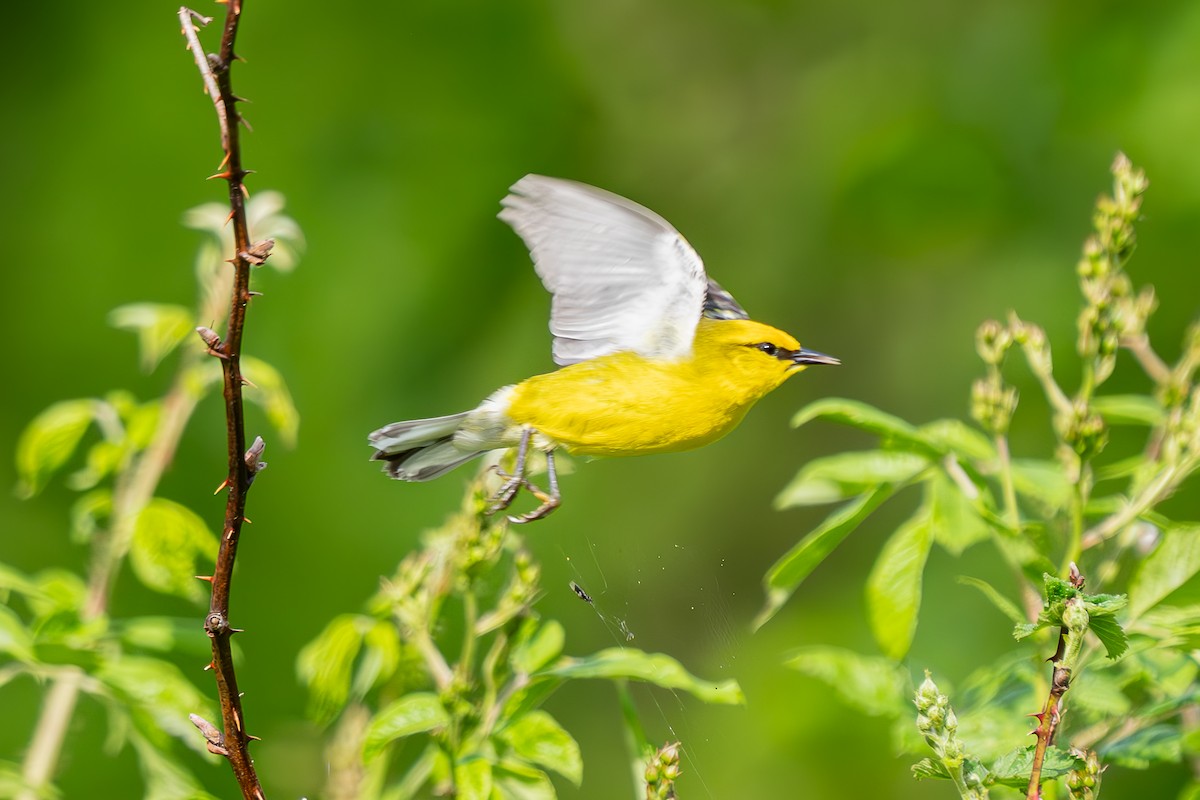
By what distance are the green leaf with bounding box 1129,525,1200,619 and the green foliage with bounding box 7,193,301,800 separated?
1.21 meters

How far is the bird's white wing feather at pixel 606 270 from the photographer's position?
1697 mm

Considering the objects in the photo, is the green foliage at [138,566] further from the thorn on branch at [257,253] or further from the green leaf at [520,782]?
the thorn on branch at [257,253]

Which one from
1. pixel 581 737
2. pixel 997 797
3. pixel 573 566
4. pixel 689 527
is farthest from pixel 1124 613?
pixel 689 527

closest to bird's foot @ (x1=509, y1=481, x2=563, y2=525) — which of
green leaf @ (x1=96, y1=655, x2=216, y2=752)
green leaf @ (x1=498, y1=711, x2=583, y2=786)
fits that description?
green leaf @ (x1=498, y1=711, x2=583, y2=786)

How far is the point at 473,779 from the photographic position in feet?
4.98

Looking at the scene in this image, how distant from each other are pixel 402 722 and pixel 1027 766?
73cm

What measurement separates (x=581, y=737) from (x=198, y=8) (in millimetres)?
3682

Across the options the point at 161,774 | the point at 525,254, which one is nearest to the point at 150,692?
the point at 161,774

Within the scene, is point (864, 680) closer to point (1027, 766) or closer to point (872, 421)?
point (872, 421)

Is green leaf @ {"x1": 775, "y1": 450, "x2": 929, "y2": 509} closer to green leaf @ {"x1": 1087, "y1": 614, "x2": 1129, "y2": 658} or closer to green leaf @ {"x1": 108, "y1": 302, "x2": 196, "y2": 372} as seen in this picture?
green leaf @ {"x1": 1087, "y1": 614, "x2": 1129, "y2": 658}

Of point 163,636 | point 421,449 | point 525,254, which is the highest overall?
point 421,449

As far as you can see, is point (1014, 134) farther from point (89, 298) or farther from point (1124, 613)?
point (1124, 613)

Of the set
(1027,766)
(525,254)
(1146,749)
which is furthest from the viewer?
(525,254)

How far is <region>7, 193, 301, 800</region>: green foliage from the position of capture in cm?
178
